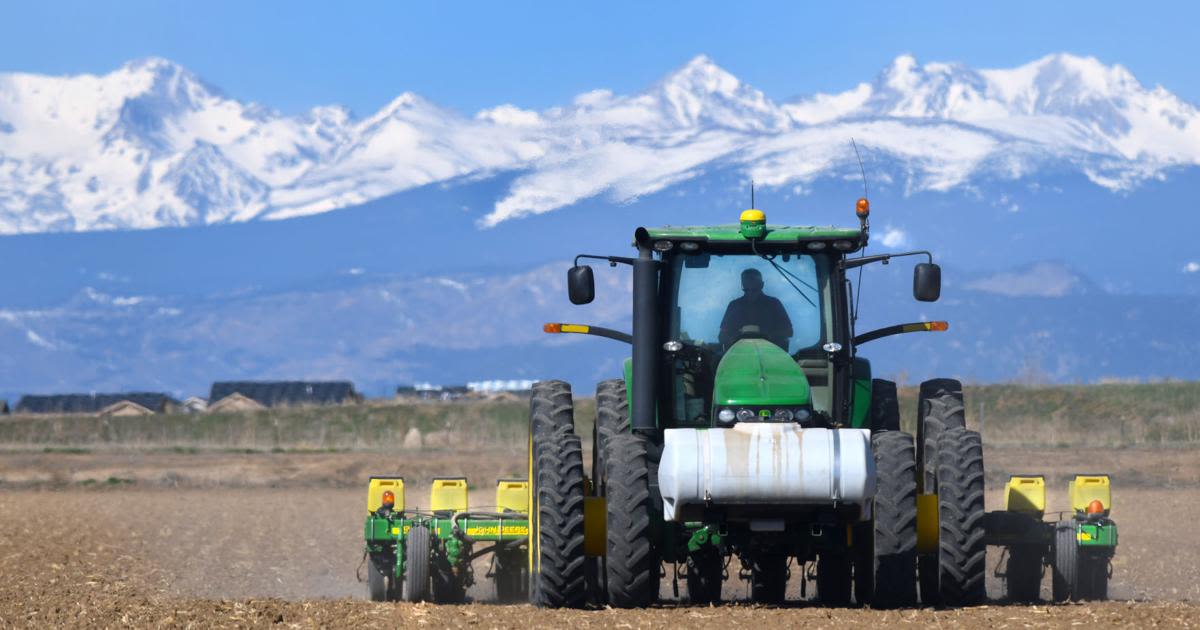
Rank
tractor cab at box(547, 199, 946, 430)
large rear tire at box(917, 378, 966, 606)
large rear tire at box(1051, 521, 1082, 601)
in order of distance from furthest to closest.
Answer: large rear tire at box(1051, 521, 1082, 601), large rear tire at box(917, 378, 966, 606), tractor cab at box(547, 199, 946, 430)

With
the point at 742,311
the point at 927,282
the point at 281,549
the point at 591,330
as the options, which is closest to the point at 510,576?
the point at 591,330

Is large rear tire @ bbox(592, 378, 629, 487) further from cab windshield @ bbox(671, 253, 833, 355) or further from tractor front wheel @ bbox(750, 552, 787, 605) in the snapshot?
tractor front wheel @ bbox(750, 552, 787, 605)

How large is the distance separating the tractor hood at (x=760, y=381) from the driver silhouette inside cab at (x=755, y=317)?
0.46 m

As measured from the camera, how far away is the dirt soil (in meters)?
14.4

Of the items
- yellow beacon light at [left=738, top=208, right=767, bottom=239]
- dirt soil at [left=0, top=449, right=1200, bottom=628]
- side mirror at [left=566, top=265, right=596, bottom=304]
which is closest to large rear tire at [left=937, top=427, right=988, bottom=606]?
dirt soil at [left=0, top=449, right=1200, bottom=628]

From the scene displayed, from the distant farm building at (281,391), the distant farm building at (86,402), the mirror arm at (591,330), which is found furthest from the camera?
the distant farm building at (281,391)

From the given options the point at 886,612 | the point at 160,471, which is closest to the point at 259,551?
the point at 886,612

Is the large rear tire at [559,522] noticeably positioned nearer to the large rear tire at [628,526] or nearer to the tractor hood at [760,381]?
the large rear tire at [628,526]

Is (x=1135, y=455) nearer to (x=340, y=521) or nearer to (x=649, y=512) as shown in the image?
(x=340, y=521)

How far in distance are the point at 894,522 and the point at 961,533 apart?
73 centimetres

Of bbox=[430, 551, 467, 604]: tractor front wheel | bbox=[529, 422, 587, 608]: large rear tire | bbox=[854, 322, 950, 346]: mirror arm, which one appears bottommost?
bbox=[430, 551, 467, 604]: tractor front wheel

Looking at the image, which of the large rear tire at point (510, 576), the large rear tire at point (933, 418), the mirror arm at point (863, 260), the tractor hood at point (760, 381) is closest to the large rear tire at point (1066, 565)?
the large rear tire at point (933, 418)

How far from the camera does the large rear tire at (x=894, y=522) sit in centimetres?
1448

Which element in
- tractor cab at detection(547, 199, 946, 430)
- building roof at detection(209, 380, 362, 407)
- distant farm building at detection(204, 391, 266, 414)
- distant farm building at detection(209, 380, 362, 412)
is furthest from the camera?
building roof at detection(209, 380, 362, 407)
